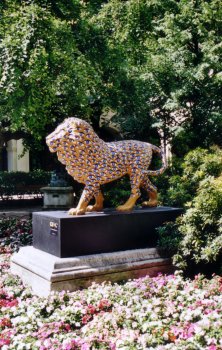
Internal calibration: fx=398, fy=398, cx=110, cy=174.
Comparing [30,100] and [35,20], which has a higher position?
[35,20]

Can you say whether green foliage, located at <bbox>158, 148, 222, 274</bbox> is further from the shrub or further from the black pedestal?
the black pedestal

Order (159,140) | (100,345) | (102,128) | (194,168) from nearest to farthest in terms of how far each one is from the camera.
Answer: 1. (100,345)
2. (194,168)
3. (159,140)
4. (102,128)

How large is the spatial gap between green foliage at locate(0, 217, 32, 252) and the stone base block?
61.5 inches

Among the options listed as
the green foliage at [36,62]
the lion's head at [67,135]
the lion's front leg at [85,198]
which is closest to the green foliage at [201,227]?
the lion's front leg at [85,198]

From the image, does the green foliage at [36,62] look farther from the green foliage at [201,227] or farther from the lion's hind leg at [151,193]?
the green foliage at [201,227]

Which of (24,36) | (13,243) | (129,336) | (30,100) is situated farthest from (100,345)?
(24,36)

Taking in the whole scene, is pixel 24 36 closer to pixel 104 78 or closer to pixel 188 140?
pixel 104 78

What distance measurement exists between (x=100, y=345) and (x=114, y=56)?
770 cm

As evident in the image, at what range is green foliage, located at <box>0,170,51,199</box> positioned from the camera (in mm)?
19209

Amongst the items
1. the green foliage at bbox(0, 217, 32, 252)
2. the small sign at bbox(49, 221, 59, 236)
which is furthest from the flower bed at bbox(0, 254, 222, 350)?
the green foliage at bbox(0, 217, 32, 252)

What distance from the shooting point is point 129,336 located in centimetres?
386

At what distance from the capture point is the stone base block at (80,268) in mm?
5391

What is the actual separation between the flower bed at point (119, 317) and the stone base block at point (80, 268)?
218mm

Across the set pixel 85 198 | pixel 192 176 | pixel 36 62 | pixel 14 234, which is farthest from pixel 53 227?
pixel 192 176
